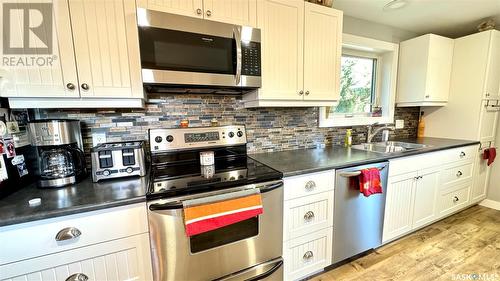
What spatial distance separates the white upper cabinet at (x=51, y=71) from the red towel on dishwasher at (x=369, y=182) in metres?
1.84

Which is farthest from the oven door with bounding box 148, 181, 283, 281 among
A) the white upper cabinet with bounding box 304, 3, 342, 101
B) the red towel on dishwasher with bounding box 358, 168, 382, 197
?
the white upper cabinet with bounding box 304, 3, 342, 101

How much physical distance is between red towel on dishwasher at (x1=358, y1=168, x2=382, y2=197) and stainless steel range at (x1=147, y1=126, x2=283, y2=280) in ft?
2.12

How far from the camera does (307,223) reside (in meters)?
1.44

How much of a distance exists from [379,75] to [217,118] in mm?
2194

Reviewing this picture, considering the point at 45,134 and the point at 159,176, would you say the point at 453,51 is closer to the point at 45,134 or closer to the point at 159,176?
the point at 159,176

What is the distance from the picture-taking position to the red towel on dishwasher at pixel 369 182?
1.49m

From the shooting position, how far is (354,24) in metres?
2.21

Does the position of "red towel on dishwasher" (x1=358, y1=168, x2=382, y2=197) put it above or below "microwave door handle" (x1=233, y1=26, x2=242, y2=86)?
below

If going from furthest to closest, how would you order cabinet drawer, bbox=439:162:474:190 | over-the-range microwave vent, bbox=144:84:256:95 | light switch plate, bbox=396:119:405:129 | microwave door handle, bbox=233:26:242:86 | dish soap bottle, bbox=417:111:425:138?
dish soap bottle, bbox=417:111:425:138 < light switch plate, bbox=396:119:405:129 < cabinet drawer, bbox=439:162:474:190 < over-the-range microwave vent, bbox=144:84:256:95 < microwave door handle, bbox=233:26:242:86

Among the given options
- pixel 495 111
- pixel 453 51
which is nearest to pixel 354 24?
pixel 453 51

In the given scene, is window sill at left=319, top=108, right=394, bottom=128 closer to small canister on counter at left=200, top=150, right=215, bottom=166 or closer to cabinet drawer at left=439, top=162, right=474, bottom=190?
cabinet drawer at left=439, top=162, right=474, bottom=190

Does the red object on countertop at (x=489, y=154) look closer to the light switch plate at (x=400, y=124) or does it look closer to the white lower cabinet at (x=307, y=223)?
the light switch plate at (x=400, y=124)

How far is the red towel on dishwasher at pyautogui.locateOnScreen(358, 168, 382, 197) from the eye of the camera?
4.89ft

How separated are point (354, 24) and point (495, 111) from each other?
1982 mm
